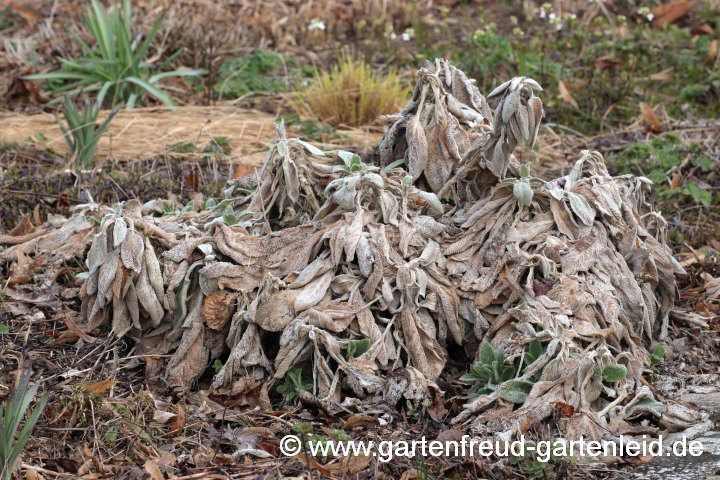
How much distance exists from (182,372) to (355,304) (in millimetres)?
695

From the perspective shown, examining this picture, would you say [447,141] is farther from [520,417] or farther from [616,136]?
[616,136]

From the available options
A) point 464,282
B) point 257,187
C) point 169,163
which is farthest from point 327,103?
point 464,282

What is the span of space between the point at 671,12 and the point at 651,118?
9.14 feet

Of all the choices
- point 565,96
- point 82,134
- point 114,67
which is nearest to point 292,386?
point 82,134

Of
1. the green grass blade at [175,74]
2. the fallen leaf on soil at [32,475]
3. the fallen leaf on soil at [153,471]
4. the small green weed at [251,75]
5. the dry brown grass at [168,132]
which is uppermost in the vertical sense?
the fallen leaf on soil at [153,471]

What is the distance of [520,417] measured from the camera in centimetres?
322

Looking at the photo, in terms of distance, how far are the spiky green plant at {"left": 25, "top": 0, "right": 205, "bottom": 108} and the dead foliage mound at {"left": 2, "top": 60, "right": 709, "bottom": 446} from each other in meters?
3.30

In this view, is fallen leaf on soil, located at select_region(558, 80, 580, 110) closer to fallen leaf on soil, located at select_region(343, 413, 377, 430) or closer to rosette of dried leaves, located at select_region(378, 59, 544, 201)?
rosette of dried leaves, located at select_region(378, 59, 544, 201)

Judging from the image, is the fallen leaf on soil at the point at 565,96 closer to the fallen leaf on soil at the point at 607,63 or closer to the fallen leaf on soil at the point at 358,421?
the fallen leaf on soil at the point at 607,63

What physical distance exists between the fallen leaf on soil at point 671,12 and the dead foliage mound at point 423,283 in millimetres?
5274


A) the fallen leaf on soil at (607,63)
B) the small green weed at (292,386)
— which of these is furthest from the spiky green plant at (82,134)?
the fallen leaf on soil at (607,63)

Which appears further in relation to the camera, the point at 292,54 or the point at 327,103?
the point at 292,54

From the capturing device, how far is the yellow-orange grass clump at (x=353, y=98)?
6.80 m

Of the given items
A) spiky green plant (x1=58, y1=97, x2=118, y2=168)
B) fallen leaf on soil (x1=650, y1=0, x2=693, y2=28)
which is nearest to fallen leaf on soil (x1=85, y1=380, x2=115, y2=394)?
spiky green plant (x1=58, y1=97, x2=118, y2=168)
